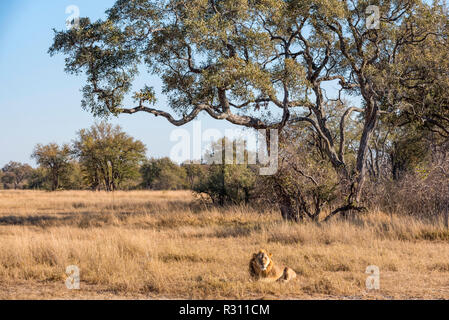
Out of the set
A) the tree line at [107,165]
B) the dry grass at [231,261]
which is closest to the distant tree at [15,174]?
the tree line at [107,165]

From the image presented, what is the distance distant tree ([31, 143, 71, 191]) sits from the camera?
48656 mm

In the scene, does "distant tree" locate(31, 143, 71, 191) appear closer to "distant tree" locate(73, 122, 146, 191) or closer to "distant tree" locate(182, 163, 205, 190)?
"distant tree" locate(73, 122, 146, 191)

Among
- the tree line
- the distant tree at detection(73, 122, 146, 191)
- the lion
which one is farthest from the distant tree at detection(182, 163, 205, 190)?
the lion

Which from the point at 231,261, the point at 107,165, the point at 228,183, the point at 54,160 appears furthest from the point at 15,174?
the point at 231,261

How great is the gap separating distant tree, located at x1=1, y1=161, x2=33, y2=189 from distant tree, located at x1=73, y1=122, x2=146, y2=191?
132 feet

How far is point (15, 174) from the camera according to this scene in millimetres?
83812

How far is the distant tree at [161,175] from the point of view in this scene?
53312 millimetres

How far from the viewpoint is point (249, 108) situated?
51.3 feet

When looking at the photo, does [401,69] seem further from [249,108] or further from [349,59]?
[249,108]

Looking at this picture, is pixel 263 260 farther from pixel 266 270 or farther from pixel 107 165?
pixel 107 165

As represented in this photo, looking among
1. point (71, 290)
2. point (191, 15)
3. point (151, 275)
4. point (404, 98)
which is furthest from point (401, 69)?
point (71, 290)

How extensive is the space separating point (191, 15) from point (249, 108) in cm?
360
